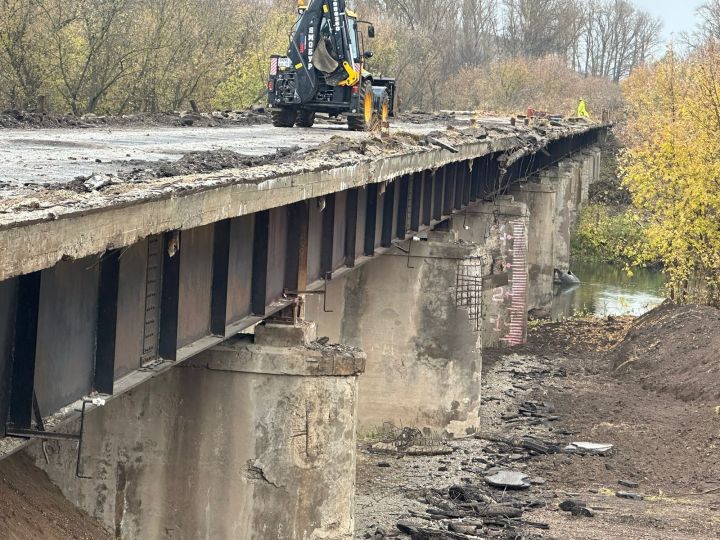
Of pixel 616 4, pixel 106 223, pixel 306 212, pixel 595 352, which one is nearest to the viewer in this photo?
pixel 106 223

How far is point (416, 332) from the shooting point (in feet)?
77.4

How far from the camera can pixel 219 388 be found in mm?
12875

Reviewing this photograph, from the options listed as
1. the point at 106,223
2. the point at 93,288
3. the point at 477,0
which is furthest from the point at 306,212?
the point at 477,0

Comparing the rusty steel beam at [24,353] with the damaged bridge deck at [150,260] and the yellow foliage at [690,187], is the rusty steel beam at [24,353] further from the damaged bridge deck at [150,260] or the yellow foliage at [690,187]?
the yellow foliage at [690,187]

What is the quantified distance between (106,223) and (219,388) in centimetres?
560

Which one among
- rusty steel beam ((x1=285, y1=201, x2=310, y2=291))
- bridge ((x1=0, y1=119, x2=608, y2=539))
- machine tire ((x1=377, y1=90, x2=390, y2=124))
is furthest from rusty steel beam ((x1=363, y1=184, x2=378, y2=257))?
machine tire ((x1=377, y1=90, x2=390, y2=124))

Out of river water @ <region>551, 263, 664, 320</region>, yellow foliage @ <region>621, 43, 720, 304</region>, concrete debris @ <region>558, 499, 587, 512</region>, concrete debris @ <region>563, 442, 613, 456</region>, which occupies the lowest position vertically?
river water @ <region>551, 263, 664, 320</region>

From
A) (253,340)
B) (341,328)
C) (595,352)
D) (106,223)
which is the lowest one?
(595,352)

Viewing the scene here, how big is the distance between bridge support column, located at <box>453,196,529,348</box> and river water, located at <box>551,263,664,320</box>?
726 centimetres

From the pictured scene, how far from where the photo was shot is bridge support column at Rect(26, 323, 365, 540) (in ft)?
41.8

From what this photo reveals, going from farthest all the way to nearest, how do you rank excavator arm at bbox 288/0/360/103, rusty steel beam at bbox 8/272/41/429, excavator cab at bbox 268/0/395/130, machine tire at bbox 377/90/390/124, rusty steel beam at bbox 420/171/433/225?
machine tire at bbox 377/90/390/124
excavator cab at bbox 268/0/395/130
excavator arm at bbox 288/0/360/103
rusty steel beam at bbox 420/171/433/225
rusty steel beam at bbox 8/272/41/429

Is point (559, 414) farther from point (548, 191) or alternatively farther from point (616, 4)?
point (616, 4)

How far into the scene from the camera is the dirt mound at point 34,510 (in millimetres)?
11344

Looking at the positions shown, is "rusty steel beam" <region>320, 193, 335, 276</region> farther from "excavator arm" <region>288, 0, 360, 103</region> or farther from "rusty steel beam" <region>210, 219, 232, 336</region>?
"excavator arm" <region>288, 0, 360, 103</region>
